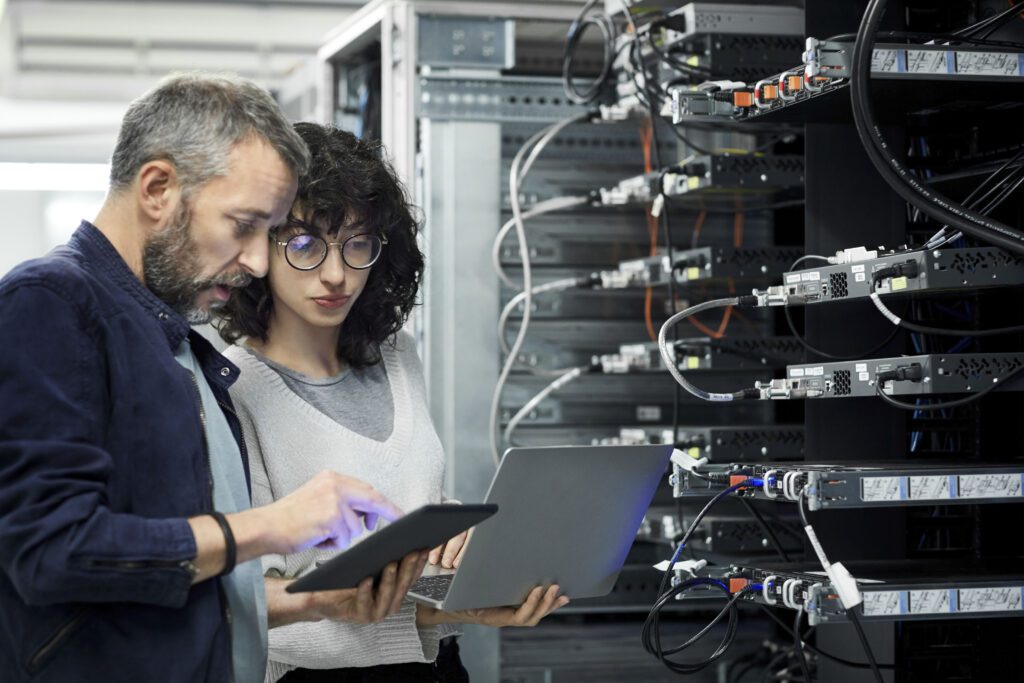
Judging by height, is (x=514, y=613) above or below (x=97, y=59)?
below

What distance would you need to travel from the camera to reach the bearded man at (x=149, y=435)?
4.47 ft

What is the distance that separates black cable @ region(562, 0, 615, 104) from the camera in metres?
2.90

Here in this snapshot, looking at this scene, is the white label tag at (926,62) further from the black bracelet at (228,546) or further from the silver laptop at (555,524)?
the black bracelet at (228,546)

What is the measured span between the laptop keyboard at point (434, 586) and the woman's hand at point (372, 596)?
4.3 inches

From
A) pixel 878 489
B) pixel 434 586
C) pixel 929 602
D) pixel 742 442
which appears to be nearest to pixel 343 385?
pixel 434 586

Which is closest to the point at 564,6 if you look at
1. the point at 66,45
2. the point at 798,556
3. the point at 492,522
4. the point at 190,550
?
the point at 798,556

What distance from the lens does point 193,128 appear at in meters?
1.53

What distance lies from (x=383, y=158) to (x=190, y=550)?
37.3 inches

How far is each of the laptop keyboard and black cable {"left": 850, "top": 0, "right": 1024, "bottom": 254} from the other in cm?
82

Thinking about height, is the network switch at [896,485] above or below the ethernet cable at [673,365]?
below

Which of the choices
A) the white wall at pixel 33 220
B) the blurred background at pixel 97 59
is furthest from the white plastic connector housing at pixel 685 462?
the white wall at pixel 33 220

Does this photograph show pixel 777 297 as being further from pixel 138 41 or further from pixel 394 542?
pixel 138 41

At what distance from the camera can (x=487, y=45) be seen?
2963mm

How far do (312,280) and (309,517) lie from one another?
1.88 ft
